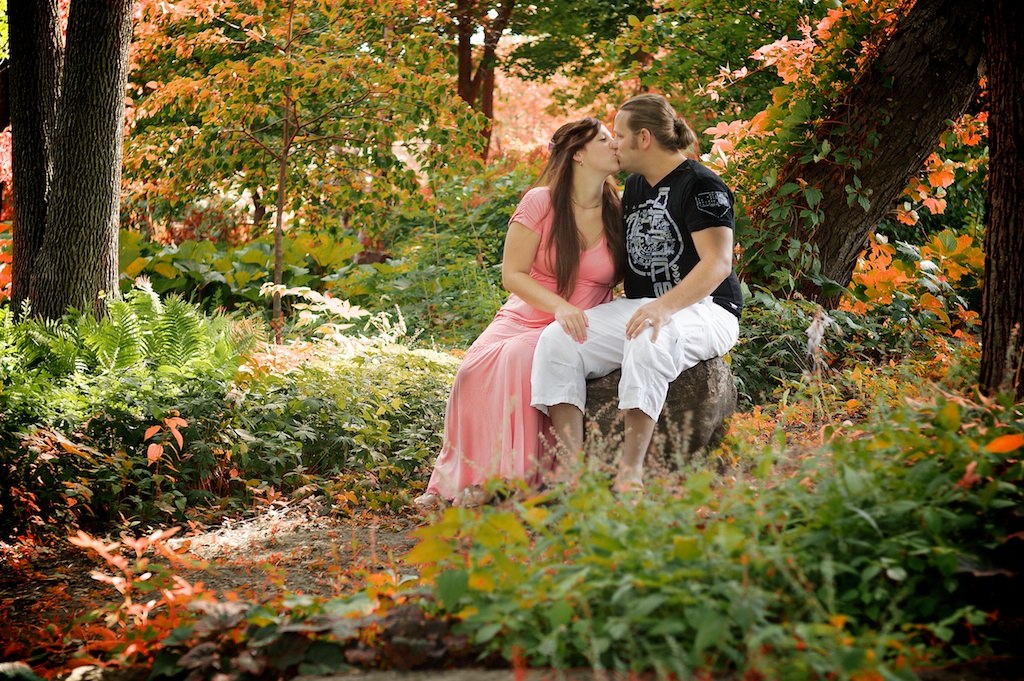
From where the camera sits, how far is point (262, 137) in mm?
7758

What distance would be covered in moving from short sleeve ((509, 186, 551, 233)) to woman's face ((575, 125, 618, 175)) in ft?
0.81

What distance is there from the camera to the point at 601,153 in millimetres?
4336

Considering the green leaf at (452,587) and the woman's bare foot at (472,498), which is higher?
the green leaf at (452,587)

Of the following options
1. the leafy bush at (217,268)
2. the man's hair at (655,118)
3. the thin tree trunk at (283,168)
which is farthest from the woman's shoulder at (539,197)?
the leafy bush at (217,268)

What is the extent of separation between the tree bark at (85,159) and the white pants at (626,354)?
3189 millimetres

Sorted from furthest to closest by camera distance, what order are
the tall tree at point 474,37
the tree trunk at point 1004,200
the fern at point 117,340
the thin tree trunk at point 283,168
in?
the tall tree at point 474,37
the thin tree trunk at point 283,168
the fern at point 117,340
the tree trunk at point 1004,200

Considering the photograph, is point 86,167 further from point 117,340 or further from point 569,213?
point 569,213

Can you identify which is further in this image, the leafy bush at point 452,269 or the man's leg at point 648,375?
the leafy bush at point 452,269

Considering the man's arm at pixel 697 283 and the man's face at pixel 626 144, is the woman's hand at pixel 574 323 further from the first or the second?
the man's face at pixel 626 144

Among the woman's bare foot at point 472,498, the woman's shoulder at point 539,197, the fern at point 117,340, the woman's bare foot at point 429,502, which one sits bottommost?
the woman's bare foot at point 429,502

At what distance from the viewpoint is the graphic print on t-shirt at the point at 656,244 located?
168 inches

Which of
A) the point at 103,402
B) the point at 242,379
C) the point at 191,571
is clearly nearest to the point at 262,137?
the point at 242,379

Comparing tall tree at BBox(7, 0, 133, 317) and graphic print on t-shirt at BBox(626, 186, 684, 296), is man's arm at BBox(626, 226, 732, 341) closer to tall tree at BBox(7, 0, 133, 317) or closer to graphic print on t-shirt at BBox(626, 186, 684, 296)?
graphic print on t-shirt at BBox(626, 186, 684, 296)

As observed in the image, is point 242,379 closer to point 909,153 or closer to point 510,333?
point 510,333
